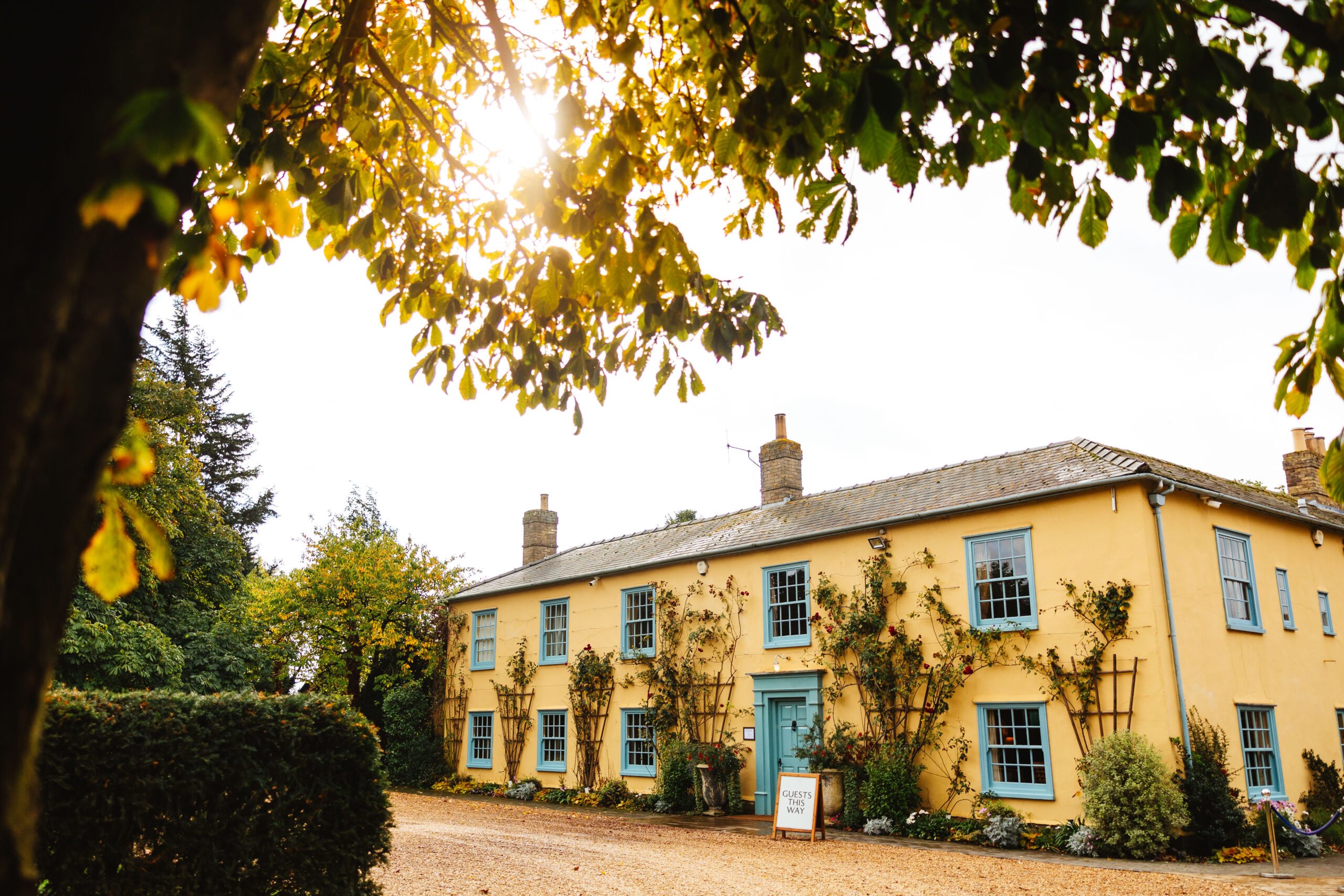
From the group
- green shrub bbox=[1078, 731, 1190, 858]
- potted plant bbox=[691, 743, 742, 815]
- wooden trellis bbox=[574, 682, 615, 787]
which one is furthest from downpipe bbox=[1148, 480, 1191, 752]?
wooden trellis bbox=[574, 682, 615, 787]

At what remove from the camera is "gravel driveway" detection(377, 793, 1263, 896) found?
Result: 28.5ft

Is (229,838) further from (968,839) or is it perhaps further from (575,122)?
→ (968,839)

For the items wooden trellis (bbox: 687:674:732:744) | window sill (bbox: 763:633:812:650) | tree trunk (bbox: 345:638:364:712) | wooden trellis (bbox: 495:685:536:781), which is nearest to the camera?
window sill (bbox: 763:633:812:650)

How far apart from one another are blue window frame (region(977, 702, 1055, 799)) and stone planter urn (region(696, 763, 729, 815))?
190 inches

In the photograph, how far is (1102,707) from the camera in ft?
41.7

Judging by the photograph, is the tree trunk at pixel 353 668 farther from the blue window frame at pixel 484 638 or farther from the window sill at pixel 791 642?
the window sill at pixel 791 642

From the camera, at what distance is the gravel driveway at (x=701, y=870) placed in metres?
8.69

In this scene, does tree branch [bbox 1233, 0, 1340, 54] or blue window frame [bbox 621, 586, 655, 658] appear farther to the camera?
blue window frame [bbox 621, 586, 655, 658]

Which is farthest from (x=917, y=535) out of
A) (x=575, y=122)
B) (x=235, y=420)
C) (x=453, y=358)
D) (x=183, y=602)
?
(x=235, y=420)

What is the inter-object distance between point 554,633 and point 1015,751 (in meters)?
11.4

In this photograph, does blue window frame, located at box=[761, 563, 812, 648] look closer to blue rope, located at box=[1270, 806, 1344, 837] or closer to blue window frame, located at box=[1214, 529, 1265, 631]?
blue window frame, located at box=[1214, 529, 1265, 631]

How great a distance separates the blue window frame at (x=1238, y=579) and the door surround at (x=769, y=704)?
651 cm

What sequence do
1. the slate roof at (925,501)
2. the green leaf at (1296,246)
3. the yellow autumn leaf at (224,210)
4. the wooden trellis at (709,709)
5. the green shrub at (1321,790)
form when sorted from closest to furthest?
the yellow autumn leaf at (224,210) → the green leaf at (1296,246) → the green shrub at (1321,790) → the slate roof at (925,501) → the wooden trellis at (709,709)

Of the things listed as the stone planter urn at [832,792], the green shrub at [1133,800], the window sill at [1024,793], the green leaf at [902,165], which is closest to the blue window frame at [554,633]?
the stone planter urn at [832,792]
